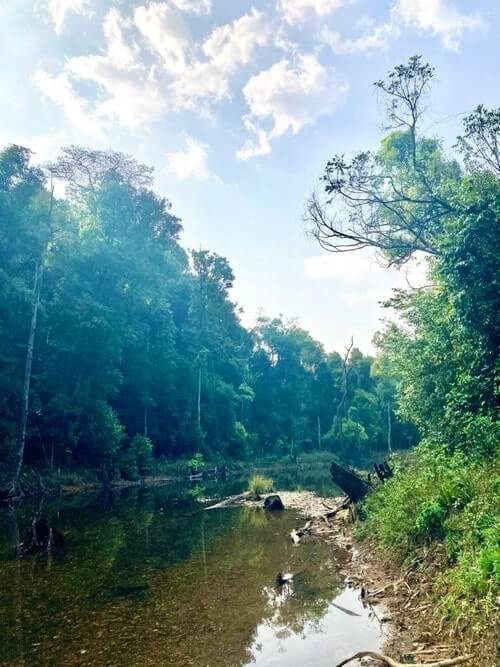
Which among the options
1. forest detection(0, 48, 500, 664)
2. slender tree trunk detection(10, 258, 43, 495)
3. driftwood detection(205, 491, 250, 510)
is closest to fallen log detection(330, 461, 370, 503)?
forest detection(0, 48, 500, 664)

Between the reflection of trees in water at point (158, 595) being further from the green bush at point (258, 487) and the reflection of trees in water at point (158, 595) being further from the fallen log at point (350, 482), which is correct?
the green bush at point (258, 487)

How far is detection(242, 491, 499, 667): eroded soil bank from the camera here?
18.3ft

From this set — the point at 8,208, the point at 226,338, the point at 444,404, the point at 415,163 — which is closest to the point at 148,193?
the point at 8,208

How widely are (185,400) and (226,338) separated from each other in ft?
53.8

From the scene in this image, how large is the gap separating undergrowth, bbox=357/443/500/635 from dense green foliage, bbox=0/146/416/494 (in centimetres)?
2136

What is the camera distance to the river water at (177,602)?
689 cm

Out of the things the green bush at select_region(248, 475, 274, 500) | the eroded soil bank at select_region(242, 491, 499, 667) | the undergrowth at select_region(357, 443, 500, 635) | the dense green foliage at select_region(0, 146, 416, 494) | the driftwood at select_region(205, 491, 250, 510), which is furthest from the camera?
the dense green foliage at select_region(0, 146, 416, 494)

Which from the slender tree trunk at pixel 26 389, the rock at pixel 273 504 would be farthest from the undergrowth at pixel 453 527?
the slender tree trunk at pixel 26 389

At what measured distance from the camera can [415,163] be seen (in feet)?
56.9

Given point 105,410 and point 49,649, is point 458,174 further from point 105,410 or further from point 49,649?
point 105,410

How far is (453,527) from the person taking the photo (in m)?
7.78

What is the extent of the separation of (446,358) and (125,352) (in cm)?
3400

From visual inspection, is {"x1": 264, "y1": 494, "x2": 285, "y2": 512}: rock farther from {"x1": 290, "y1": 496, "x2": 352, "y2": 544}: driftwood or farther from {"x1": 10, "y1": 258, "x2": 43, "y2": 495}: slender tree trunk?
{"x1": 10, "y1": 258, "x2": 43, "y2": 495}: slender tree trunk

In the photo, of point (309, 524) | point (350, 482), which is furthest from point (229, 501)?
point (350, 482)
